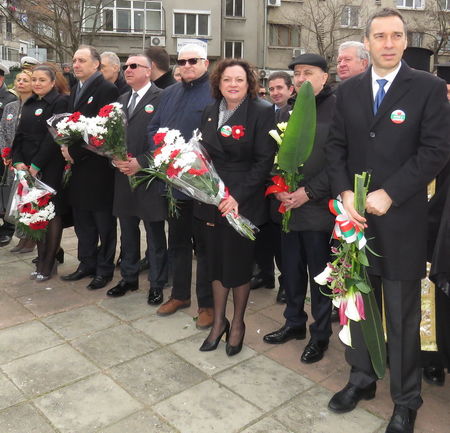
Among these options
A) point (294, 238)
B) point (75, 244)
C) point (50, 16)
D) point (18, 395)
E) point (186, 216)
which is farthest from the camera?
point (50, 16)

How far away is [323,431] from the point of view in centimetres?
279

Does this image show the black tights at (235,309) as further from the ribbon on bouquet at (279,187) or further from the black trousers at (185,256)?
the ribbon on bouquet at (279,187)

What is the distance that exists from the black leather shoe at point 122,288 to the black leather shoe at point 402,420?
2.80 metres

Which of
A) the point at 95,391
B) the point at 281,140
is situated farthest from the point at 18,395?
the point at 281,140

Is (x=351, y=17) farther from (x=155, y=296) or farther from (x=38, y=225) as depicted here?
(x=155, y=296)

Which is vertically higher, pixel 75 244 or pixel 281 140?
pixel 281 140

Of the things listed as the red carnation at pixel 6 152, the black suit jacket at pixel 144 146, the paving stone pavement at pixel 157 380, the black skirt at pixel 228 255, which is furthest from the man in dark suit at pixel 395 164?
the red carnation at pixel 6 152

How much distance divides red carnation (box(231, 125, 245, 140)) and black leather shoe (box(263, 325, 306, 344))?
4.97ft

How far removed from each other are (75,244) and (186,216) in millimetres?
2858

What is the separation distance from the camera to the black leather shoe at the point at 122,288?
477 centimetres

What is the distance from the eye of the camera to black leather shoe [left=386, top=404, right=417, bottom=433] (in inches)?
107

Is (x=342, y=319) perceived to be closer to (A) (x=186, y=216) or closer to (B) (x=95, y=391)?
(B) (x=95, y=391)

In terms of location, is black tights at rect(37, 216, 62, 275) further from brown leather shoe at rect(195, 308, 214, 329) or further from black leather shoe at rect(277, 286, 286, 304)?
black leather shoe at rect(277, 286, 286, 304)

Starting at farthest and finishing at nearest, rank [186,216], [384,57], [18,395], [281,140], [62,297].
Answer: [62,297] < [186,216] < [281,140] < [18,395] < [384,57]
